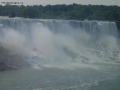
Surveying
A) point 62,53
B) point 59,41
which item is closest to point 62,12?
point 59,41

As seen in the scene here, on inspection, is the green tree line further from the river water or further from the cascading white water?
the river water

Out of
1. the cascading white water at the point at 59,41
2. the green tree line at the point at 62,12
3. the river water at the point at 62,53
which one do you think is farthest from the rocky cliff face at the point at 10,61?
the green tree line at the point at 62,12

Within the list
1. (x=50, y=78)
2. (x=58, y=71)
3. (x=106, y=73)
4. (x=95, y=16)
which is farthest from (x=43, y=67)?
(x=95, y=16)

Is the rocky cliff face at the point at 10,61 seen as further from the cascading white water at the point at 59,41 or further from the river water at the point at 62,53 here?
the cascading white water at the point at 59,41

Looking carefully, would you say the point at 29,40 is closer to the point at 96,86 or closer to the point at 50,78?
the point at 50,78

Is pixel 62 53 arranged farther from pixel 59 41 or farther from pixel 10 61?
pixel 10 61

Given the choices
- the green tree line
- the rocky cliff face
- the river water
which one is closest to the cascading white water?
the river water
